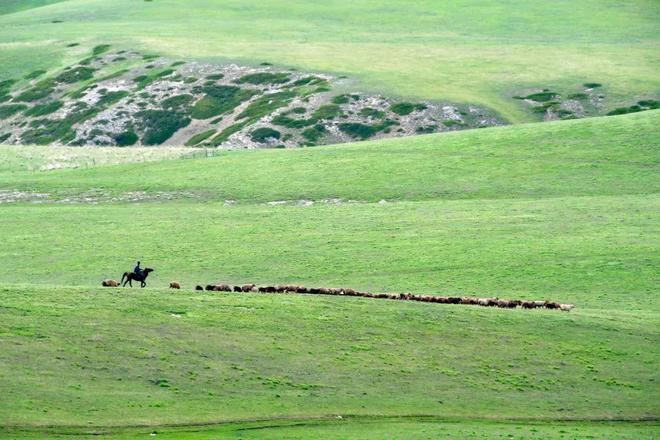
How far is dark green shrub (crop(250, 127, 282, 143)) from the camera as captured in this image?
450 ft

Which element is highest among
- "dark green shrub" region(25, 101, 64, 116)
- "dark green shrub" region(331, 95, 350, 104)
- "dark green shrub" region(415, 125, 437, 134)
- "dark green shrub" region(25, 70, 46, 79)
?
"dark green shrub" region(331, 95, 350, 104)

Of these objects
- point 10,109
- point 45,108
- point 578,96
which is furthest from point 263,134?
point 10,109

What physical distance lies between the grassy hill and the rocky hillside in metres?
28.1

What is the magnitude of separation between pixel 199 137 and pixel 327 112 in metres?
15.3

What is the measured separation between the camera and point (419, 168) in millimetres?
99250

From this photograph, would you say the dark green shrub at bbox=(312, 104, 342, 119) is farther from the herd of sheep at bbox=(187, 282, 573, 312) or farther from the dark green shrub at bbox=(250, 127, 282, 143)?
the herd of sheep at bbox=(187, 282, 573, 312)

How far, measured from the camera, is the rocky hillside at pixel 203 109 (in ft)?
460

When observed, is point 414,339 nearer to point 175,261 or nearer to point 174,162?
point 175,261

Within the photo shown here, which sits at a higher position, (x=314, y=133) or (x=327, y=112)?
(x=327, y=112)

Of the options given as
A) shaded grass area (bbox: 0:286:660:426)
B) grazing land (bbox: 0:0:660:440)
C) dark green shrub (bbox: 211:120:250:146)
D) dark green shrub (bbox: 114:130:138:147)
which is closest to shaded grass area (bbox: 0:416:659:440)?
grazing land (bbox: 0:0:660:440)

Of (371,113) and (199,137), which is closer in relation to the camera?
(199,137)

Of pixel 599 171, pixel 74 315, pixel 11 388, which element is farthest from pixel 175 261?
pixel 599 171

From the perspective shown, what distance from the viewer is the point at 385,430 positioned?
41.3 m

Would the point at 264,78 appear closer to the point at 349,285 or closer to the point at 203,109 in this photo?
the point at 203,109
